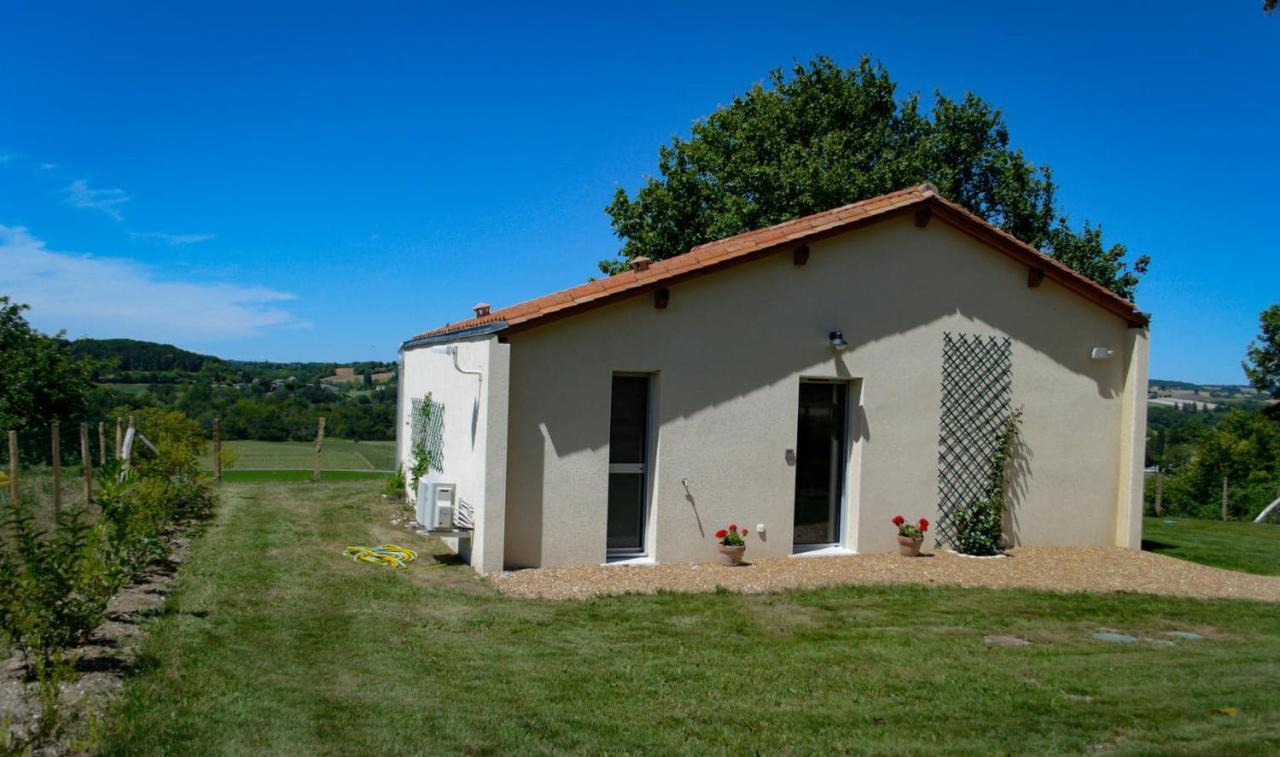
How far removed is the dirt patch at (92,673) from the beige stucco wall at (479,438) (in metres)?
3.44

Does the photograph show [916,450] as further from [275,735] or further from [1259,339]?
[1259,339]

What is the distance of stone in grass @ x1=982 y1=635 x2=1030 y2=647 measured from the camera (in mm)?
7883

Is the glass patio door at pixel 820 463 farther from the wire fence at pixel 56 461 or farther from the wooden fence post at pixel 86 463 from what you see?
the wooden fence post at pixel 86 463

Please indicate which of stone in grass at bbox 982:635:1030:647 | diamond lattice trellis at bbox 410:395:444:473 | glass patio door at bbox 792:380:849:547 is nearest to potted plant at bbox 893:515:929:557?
glass patio door at bbox 792:380:849:547

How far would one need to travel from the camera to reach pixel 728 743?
5.20 m

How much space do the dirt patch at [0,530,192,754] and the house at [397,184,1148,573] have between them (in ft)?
12.2

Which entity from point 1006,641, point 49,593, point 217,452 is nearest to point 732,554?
point 1006,641

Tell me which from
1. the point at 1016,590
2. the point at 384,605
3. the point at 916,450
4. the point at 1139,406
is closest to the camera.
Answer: the point at 384,605

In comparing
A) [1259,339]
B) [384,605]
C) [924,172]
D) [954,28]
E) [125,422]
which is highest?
[954,28]

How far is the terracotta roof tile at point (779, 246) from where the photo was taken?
1042 centimetres

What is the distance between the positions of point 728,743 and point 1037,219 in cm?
2488

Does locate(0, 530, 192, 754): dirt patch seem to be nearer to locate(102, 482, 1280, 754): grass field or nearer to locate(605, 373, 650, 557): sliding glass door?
locate(102, 482, 1280, 754): grass field

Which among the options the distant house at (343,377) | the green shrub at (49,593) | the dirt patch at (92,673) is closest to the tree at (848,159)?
the dirt patch at (92,673)

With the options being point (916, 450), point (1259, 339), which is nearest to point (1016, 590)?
point (916, 450)
